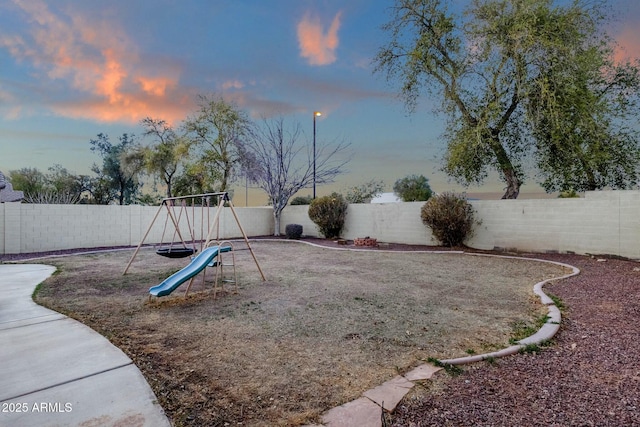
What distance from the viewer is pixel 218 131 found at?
58.3 feet

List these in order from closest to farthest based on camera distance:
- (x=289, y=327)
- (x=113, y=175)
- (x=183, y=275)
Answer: (x=289, y=327) → (x=183, y=275) → (x=113, y=175)

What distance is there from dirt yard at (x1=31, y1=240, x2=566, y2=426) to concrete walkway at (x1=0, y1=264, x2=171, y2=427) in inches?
5.6

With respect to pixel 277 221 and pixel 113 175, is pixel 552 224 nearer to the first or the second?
pixel 277 221

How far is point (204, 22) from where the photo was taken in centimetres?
920

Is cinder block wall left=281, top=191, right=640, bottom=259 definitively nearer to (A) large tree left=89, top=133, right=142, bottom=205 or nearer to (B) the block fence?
(B) the block fence

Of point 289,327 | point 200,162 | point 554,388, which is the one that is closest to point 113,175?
point 200,162

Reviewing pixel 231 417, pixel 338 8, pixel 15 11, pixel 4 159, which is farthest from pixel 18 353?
pixel 4 159

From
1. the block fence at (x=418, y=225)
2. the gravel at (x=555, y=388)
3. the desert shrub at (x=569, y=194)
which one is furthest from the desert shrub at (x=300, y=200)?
the gravel at (x=555, y=388)

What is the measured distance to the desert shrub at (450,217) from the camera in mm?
9953

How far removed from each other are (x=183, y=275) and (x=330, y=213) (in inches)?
365

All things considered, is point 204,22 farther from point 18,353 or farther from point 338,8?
point 18,353

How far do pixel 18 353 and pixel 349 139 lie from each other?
1431 cm

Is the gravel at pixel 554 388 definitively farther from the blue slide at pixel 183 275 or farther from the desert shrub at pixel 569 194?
the desert shrub at pixel 569 194

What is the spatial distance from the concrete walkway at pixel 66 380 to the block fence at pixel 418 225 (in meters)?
4.60
